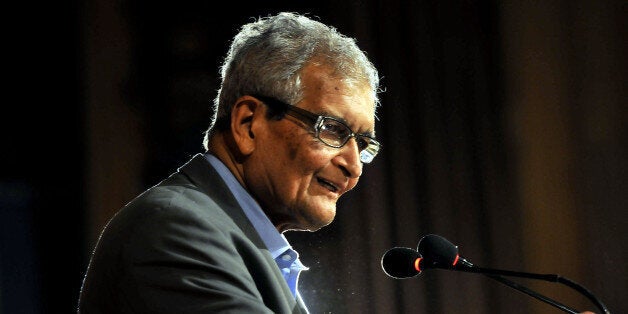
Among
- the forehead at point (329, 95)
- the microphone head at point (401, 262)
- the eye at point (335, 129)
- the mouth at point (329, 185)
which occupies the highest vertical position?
the forehead at point (329, 95)

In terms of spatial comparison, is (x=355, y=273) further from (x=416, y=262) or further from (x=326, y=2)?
(x=416, y=262)

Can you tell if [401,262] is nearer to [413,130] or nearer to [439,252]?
[439,252]

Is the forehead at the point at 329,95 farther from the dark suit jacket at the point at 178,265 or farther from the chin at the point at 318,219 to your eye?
the dark suit jacket at the point at 178,265

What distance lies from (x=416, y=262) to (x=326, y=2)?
2.03m

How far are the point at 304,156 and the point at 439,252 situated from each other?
36 centimetres

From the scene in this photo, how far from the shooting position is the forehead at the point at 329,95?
1.69m

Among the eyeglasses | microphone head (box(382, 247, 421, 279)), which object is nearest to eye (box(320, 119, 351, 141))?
the eyeglasses

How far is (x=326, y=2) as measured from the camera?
11.6ft

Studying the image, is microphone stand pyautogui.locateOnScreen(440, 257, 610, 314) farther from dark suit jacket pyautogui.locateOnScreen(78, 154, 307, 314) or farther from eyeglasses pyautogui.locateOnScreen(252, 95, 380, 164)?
dark suit jacket pyautogui.locateOnScreen(78, 154, 307, 314)

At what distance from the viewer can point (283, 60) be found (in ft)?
5.60

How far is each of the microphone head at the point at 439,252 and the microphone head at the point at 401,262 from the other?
3cm

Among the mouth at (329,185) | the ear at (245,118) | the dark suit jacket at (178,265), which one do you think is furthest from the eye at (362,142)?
the dark suit jacket at (178,265)


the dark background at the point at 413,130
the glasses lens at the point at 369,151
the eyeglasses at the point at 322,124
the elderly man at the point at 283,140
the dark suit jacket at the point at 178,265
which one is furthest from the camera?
the dark background at the point at 413,130

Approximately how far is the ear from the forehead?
0.10 m
